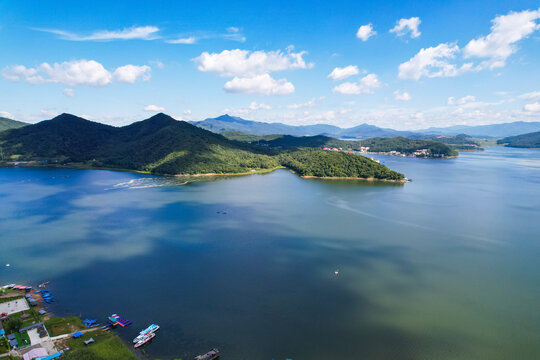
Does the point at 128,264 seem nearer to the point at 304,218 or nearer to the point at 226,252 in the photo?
the point at 226,252

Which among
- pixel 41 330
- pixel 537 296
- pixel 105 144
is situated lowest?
pixel 537 296

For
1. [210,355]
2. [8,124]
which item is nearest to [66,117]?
[8,124]

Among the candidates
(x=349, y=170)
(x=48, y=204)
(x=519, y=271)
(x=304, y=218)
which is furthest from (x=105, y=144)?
(x=519, y=271)

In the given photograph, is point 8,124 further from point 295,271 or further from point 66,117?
point 295,271

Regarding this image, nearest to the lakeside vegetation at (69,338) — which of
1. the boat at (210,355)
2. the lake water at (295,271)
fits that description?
the lake water at (295,271)

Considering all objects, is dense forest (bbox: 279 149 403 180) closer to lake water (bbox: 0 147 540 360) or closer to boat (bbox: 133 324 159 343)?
lake water (bbox: 0 147 540 360)

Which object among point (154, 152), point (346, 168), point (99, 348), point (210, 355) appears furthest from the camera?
point (154, 152)

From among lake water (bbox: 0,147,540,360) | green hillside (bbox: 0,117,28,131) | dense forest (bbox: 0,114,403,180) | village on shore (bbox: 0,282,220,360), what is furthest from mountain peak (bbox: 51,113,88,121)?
village on shore (bbox: 0,282,220,360)
